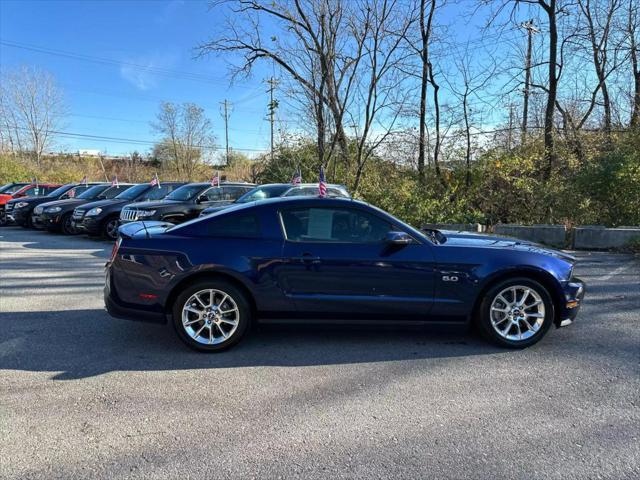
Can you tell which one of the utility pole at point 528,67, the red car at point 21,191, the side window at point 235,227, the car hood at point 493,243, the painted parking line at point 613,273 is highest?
the utility pole at point 528,67

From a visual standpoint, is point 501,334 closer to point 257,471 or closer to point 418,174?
point 257,471

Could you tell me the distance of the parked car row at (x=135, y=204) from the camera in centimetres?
1115

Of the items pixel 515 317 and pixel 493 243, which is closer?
pixel 515 317

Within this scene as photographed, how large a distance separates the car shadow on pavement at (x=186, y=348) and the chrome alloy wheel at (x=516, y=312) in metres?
0.24

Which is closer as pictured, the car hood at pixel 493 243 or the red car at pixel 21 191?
the car hood at pixel 493 243

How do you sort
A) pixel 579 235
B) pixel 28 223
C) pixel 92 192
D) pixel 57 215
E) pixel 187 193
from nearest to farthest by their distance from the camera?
pixel 579 235, pixel 187 193, pixel 57 215, pixel 28 223, pixel 92 192

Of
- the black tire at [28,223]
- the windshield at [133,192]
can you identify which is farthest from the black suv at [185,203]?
the black tire at [28,223]

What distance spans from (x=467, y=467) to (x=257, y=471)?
46.7 inches

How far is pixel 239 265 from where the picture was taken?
14.0 feet

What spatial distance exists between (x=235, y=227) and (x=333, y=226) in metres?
0.95

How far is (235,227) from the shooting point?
4.45 meters

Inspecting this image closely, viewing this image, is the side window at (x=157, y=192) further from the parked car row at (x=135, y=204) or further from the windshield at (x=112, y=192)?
the windshield at (x=112, y=192)

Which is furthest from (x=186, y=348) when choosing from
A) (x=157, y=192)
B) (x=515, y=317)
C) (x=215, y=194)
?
(x=157, y=192)

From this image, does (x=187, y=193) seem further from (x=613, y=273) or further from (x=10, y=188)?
(x=10, y=188)
